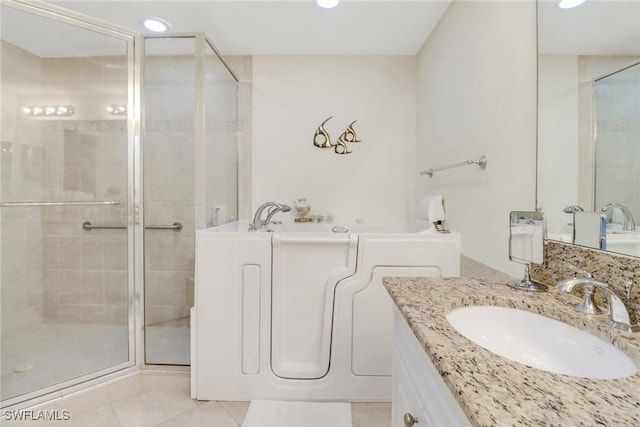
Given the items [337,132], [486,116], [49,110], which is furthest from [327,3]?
[49,110]

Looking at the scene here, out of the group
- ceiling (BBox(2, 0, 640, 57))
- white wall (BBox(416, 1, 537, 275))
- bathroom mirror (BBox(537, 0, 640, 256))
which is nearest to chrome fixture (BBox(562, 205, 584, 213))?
bathroom mirror (BBox(537, 0, 640, 256))

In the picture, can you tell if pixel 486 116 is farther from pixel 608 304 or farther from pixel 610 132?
pixel 608 304

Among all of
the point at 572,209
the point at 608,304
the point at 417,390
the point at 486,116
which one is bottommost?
the point at 417,390

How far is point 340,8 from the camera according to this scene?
1.78 metres

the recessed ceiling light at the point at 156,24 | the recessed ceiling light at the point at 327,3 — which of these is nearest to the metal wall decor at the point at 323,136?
the recessed ceiling light at the point at 327,3

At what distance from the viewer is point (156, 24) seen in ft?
6.25

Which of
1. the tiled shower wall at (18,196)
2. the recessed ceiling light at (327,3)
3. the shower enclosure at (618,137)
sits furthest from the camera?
the tiled shower wall at (18,196)

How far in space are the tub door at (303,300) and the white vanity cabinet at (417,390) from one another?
633 millimetres

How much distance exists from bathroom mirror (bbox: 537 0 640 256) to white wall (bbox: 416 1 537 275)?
0.26 ft

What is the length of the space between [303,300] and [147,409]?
A: 1025mm

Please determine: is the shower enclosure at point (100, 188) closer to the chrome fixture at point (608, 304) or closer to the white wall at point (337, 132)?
the white wall at point (337, 132)

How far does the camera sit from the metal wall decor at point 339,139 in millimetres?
2363

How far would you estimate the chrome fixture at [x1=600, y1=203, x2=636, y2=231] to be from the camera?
0.70 metres

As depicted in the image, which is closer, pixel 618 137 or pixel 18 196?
pixel 618 137
